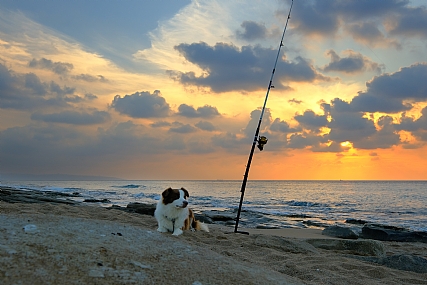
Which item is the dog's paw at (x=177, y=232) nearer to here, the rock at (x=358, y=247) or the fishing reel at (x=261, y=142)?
the fishing reel at (x=261, y=142)

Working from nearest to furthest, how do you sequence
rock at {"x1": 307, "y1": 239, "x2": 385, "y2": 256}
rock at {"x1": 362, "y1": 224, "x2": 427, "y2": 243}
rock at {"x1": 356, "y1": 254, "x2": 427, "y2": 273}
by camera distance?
rock at {"x1": 356, "y1": 254, "x2": 427, "y2": 273}
rock at {"x1": 307, "y1": 239, "x2": 385, "y2": 256}
rock at {"x1": 362, "y1": 224, "x2": 427, "y2": 243}

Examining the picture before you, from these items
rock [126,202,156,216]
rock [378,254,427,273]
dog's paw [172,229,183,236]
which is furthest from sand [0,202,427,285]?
rock [126,202,156,216]

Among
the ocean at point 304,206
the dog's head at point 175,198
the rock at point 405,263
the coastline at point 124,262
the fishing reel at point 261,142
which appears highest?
the fishing reel at point 261,142

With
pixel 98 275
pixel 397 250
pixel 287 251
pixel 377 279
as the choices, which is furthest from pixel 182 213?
pixel 397 250

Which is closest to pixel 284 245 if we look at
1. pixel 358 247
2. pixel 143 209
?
pixel 358 247

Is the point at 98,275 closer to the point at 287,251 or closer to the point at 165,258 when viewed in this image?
the point at 165,258

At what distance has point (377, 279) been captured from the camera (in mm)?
5113

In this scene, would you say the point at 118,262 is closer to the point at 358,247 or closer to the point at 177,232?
the point at 177,232

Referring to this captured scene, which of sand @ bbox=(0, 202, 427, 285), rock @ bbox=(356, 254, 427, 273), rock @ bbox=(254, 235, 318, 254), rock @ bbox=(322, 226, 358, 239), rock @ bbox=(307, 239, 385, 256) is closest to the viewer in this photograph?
sand @ bbox=(0, 202, 427, 285)

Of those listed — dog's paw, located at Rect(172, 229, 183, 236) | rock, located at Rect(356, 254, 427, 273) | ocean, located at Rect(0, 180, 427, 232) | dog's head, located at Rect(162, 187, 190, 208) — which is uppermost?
dog's head, located at Rect(162, 187, 190, 208)

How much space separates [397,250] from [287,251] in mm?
3806

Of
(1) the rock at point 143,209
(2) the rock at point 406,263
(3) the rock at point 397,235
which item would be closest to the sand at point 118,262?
(2) the rock at point 406,263

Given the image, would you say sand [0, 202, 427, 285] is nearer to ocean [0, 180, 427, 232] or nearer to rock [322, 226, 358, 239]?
rock [322, 226, 358, 239]

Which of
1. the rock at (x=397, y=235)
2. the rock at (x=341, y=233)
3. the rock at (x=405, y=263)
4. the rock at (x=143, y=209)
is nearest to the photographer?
the rock at (x=405, y=263)
